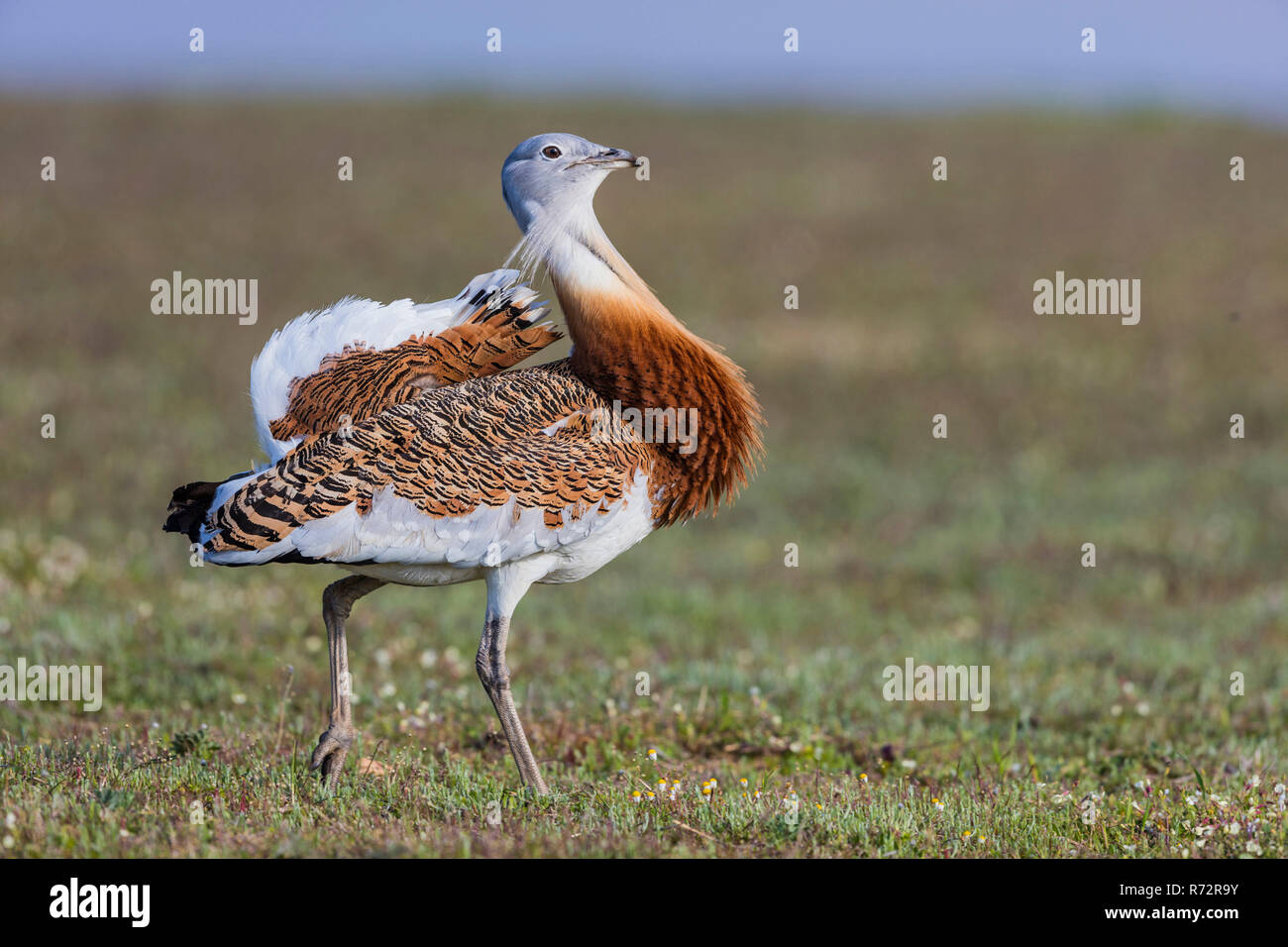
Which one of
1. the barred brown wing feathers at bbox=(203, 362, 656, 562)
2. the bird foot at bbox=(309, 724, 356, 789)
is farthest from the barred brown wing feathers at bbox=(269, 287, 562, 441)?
the bird foot at bbox=(309, 724, 356, 789)

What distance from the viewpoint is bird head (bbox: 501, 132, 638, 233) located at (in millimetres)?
5254

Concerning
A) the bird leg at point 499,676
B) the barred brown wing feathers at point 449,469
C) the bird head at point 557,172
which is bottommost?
the bird leg at point 499,676

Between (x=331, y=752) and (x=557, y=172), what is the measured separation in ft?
8.06

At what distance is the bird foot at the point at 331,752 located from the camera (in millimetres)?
5238

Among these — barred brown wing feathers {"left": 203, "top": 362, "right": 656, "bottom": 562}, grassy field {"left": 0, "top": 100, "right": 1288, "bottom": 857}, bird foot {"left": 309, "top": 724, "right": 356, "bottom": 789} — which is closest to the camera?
barred brown wing feathers {"left": 203, "top": 362, "right": 656, "bottom": 562}

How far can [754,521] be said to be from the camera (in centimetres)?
1305

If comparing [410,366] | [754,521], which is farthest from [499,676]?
[754,521]

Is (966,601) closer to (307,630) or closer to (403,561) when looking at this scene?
(307,630)

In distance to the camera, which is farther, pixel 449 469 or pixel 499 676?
pixel 499 676

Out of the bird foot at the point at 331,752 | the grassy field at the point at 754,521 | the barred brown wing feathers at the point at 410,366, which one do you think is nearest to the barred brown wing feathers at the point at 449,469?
the barred brown wing feathers at the point at 410,366

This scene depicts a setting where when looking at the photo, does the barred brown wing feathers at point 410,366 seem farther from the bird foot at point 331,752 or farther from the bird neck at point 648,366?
the bird foot at point 331,752

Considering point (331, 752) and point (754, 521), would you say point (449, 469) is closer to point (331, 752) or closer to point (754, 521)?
point (331, 752)

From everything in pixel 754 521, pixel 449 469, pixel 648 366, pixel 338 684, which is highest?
A: pixel 648 366

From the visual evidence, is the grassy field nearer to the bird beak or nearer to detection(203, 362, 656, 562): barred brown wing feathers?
detection(203, 362, 656, 562): barred brown wing feathers
